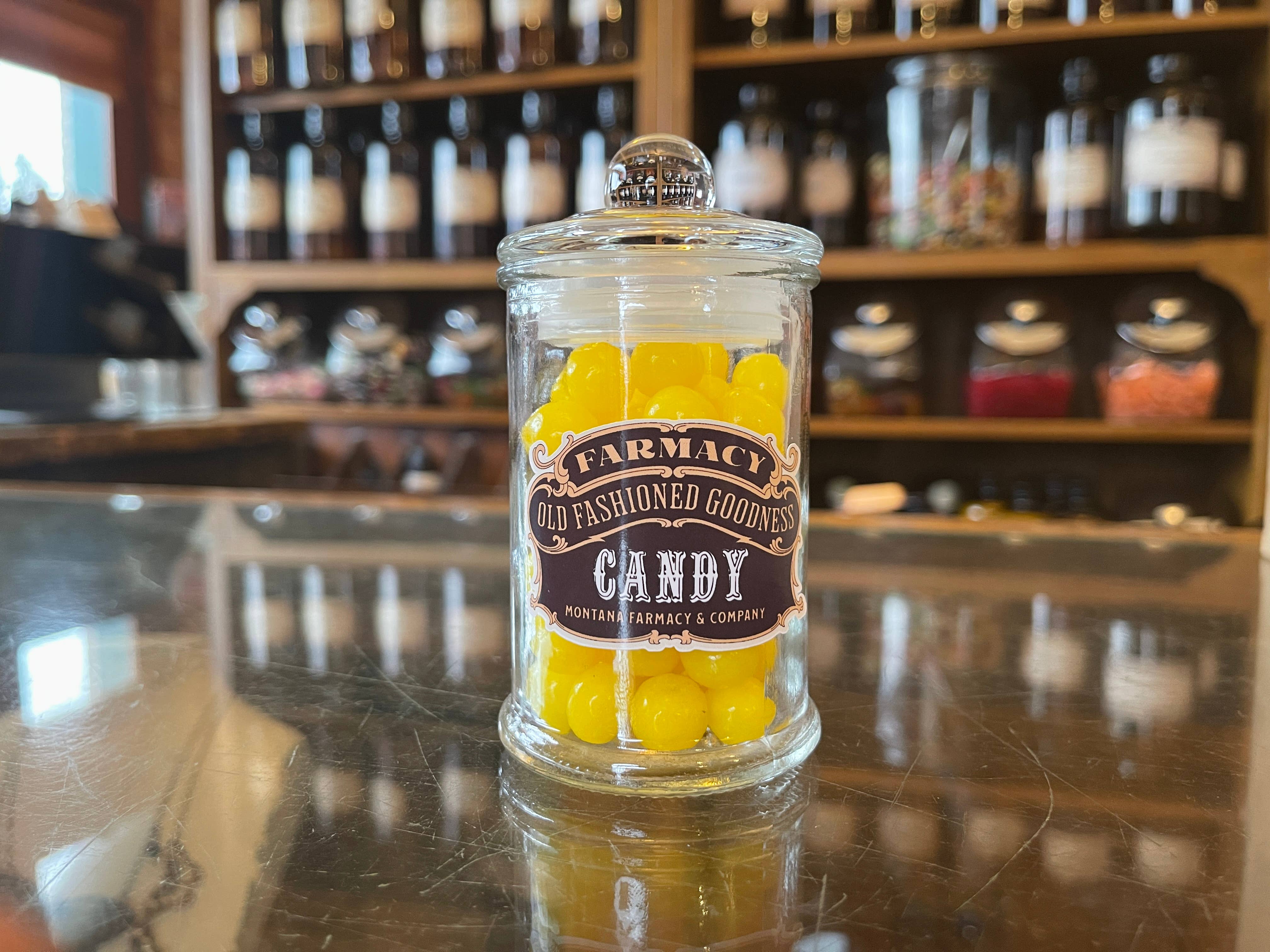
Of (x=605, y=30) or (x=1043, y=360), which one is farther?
(x=605, y=30)

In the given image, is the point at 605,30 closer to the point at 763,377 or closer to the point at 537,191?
the point at 537,191

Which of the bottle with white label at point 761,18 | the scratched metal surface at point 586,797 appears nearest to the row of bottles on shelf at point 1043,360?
the bottle with white label at point 761,18

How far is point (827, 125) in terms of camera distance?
162 cm

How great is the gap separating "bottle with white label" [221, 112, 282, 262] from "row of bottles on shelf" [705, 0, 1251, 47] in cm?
97

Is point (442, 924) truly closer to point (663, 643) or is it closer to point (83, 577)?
point (663, 643)

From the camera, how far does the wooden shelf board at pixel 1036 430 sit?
1517 millimetres

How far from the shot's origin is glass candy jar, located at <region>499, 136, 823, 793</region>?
0.32 metres

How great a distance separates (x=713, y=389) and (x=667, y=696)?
112mm

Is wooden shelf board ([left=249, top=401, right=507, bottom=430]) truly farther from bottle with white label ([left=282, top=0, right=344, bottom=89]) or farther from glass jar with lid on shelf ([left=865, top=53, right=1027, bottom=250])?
glass jar with lid on shelf ([left=865, top=53, right=1027, bottom=250])

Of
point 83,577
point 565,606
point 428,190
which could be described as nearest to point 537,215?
point 428,190

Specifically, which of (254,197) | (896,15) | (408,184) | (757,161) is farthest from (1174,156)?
(254,197)

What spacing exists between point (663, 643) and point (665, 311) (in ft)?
0.40

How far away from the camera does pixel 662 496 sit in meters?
0.32

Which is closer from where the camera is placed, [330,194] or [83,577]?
[83,577]
